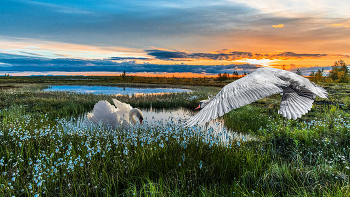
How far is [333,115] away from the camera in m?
9.49

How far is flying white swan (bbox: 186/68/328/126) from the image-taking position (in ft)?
10.7

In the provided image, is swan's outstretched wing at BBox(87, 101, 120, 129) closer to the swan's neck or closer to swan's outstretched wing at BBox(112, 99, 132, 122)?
swan's outstretched wing at BBox(112, 99, 132, 122)

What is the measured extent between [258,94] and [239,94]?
0.32 meters

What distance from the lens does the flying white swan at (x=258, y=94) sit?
3.25 metres

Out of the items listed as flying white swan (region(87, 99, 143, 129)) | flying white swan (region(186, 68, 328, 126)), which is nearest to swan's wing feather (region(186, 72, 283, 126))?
flying white swan (region(186, 68, 328, 126))

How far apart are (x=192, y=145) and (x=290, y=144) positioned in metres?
3.60

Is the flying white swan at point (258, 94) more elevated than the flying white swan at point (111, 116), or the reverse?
the flying white swan at point (258, 94)

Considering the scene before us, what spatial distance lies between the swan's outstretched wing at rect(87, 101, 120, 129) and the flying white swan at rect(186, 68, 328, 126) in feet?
15.6

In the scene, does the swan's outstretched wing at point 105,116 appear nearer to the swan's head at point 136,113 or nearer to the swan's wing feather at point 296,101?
the swan's head at point 136,113

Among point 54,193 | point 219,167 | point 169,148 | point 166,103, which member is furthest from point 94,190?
point 166,103

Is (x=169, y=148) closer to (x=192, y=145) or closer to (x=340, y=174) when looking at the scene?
(x=192, y=145)

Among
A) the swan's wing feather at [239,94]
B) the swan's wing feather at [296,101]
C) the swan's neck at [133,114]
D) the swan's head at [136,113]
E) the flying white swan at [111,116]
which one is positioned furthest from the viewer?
the swan's head at [136,113]

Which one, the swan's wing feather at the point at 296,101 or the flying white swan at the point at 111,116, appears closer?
the swan's wing feather at the point at 296,101

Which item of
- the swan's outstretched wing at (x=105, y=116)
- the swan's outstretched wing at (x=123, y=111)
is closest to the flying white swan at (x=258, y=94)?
the swan's outstretched wing at (x=105, y=116)
